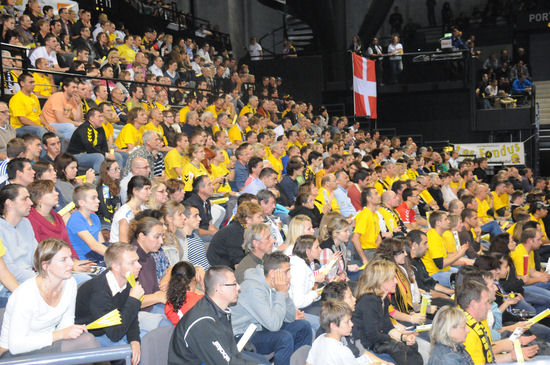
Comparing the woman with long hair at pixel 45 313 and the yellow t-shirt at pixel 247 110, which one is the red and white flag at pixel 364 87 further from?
the woman with long hair at pixel 45 313

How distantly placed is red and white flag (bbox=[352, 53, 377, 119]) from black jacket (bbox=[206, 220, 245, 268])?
34.7 ft

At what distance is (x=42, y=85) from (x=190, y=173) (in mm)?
3134

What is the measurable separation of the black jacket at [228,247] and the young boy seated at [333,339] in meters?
1.74

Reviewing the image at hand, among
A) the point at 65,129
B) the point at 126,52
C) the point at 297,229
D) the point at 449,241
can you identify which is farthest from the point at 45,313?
the point at 126,52

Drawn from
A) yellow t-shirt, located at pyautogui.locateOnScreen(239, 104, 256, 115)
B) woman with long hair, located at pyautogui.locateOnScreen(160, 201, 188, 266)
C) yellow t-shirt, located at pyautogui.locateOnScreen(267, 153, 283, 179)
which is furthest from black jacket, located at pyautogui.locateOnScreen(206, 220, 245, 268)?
yellow t-shirt, located at pyautogui.locateOnScreen(239, 104, 256, 115)

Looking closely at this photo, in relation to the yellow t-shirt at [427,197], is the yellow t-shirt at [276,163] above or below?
above

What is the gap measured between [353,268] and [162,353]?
3064mm

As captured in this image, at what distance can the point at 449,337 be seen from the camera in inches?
160

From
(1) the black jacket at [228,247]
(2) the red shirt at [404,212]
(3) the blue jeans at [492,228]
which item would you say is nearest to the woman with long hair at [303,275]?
(1) the black jacket at [228,247]

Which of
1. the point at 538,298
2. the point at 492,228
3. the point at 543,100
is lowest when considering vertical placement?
the point at 538,298

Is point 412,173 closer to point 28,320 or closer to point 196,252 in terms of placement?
point 196,252

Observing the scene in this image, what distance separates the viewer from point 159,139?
7578 mm

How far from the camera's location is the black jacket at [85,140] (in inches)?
288

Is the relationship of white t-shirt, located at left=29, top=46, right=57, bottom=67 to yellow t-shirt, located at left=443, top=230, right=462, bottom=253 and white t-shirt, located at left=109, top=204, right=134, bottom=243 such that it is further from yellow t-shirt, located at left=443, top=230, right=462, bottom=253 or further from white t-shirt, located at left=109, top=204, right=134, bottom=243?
yellow t-shirt, located at left=443, top=230, right=462, bottom=253
